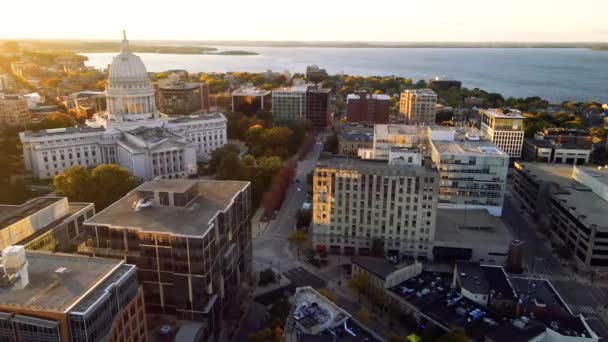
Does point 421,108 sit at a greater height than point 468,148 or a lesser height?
lesser

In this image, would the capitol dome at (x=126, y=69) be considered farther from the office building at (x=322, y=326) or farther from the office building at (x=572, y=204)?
the office building at (x=572, y=204)

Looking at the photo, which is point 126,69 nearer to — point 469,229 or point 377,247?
point 377,247

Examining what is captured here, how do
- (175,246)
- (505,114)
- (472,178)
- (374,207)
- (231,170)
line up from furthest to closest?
(505,114), (231,170), (472,178), (374,207), (175,246)

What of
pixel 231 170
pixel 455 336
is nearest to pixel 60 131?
pixel 231 170

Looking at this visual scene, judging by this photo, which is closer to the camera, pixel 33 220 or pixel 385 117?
pixel 33 220

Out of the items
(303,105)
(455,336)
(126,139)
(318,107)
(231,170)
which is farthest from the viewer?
(303,105)

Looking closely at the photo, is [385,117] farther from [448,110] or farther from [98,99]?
[98,99]

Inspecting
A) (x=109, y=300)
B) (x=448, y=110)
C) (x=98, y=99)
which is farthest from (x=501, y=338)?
(x=98, y=99)

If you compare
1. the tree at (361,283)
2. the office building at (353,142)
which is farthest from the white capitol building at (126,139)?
the tree at (361,283)
